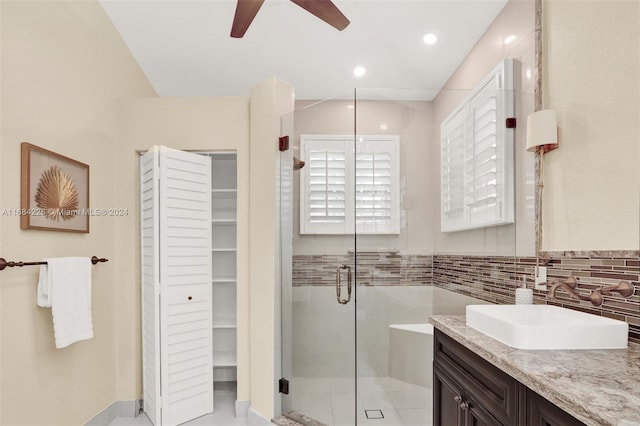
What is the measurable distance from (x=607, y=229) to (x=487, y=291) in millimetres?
894

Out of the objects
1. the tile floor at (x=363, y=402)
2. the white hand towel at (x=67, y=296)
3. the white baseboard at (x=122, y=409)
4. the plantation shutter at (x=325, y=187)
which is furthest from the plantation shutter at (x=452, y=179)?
the white baseboard at (x=122, y=409)

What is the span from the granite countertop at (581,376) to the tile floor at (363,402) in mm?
1170

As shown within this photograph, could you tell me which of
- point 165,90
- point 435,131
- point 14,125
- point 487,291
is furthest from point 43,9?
point 487,291

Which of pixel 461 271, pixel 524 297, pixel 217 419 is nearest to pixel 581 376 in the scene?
pixel 524 297

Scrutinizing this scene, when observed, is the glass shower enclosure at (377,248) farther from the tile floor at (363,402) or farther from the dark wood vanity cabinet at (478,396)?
the dark wood vanity cabinet at (478,396)

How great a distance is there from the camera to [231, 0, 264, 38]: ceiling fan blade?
6.30ft

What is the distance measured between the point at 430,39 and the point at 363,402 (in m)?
2.66

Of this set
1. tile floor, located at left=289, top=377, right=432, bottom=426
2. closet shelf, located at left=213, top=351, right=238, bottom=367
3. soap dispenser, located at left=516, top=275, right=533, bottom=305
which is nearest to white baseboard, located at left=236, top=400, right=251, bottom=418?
closet shelf, located at left=213, top=351, right=238, bottom=367

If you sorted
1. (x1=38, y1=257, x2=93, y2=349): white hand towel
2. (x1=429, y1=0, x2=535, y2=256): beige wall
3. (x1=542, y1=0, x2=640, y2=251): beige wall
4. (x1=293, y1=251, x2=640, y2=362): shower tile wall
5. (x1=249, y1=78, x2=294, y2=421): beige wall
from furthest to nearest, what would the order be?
(x1=249, y1=78, x2=294, y2=421): beige wall, (x1=293, y1=251, x2=640, y2=362): shower tile wall, (x1=429, y1=0, x2=535, y2=256): beige wall, (x1=38, y1=257, x2=93, y2=349): white hand towel, (x1=542, y1=0, x2=640, y2=251): beige wall

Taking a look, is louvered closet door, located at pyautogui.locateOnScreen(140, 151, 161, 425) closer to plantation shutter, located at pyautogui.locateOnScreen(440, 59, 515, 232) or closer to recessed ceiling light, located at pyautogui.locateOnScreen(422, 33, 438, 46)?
plantation shutter, located at pyautogui.locateOnScreen(440, 59, 515, 232)

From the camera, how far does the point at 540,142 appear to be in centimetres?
183

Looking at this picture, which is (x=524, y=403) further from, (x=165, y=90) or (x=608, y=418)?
(x=165, y=90)

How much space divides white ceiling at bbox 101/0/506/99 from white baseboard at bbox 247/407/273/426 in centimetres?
232

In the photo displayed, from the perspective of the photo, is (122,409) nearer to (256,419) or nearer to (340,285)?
(256,419)
